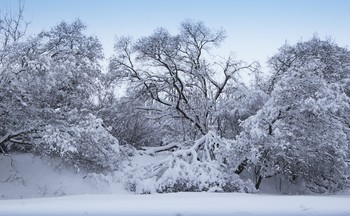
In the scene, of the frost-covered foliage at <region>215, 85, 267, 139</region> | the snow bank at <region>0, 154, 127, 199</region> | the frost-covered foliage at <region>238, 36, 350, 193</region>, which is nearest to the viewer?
the snow bank at <region>0, 154, 127, 199</region>

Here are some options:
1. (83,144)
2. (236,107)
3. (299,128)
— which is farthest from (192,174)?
(236,107)

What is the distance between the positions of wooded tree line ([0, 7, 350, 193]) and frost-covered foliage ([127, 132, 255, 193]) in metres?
0.12

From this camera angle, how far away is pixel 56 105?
15.2 meters

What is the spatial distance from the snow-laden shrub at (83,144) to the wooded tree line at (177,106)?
0.05 m

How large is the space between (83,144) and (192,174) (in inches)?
179

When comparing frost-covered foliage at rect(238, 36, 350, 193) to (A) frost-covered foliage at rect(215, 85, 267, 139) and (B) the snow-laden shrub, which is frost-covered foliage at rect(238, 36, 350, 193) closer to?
(A) frost-covered foliage at rect(215, 85, 267, 139)

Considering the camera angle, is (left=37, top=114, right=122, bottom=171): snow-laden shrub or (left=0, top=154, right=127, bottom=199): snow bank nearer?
Answer: (left=37, top=114, right=122, bottom=171): snow-laden shrub

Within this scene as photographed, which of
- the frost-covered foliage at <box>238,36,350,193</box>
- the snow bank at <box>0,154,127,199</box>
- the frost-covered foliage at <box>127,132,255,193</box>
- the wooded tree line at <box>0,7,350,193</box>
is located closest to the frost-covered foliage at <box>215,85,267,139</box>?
the wooded tree line at <box>0,7,350,193</box>

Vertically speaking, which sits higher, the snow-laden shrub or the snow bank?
the snow-laden shrub

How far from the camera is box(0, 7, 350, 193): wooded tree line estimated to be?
13672 millimetres

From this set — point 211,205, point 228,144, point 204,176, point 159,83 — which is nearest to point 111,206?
point 211,205

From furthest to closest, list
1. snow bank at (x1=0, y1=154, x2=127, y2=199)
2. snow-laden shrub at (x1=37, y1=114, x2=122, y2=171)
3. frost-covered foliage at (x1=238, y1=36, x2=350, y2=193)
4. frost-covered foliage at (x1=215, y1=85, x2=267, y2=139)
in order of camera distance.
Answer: frost-covered foliage at (x1=215, y1=85, x2=267, y2=139) < frost-covered foliage at (x1=238, y1=36, x2=350, y2=193) < snow bank at (x1=0, y1=154, x2=127, y2=199) < snow-laden shrub at (x1=37, y1=114, x2=122, y2=171)

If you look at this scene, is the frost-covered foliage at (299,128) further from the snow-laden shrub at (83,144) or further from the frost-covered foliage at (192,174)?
the snow-laden shrub at (83,144)

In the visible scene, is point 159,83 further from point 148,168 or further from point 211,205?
point 211,205
